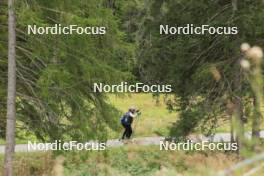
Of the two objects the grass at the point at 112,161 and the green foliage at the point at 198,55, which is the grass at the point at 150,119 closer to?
the grass at the point at 112,161

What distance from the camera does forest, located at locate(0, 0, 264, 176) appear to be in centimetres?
1425

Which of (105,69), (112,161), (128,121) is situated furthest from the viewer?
(128,121)

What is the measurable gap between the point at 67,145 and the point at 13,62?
2.36 meters

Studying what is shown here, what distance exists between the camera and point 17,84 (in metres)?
15.1

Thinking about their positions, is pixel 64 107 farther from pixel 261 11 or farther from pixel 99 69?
pixel 261 11

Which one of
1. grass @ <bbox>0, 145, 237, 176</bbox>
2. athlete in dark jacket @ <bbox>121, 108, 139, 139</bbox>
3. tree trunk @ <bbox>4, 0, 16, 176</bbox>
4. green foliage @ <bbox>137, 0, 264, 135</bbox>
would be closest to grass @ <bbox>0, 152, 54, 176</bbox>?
grass @ <bbox>0, 145, 237, 176</bbox>

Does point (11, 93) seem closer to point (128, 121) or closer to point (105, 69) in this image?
point (105, 69)

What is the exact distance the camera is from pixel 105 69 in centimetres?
1477

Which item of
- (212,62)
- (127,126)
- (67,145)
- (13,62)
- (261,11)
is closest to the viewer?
(13,62)

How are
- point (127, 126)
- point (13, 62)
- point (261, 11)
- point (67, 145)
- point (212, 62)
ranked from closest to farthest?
point (13, 62) < point (67, 145) < point (261, 11) < point (212, 62) < point (127, 126)

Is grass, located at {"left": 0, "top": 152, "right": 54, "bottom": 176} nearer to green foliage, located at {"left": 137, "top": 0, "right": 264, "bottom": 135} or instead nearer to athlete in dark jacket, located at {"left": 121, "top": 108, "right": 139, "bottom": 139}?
green foliage, located at {"left": 137, "top": 0, "right": 264, "bottom": 135}

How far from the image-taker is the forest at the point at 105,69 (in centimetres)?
1425

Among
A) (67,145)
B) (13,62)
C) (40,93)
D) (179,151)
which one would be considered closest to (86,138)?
(67,145)

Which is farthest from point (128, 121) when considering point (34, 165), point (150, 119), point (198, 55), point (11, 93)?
point (11, 93)
